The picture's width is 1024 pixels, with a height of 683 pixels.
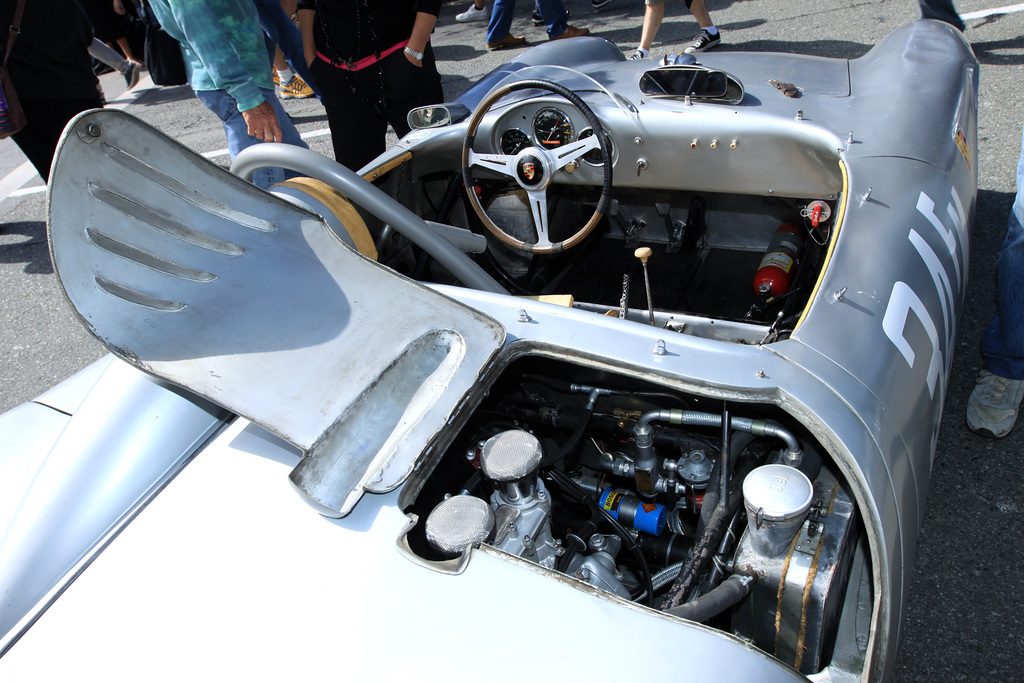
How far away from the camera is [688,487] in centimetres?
166

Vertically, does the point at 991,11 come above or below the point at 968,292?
above

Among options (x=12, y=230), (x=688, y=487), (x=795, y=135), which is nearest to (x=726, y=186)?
(x=795, y=135)

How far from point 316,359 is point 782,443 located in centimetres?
110

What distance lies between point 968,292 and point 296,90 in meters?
5.94

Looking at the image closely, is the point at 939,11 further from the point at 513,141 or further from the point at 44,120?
the point at 44,120

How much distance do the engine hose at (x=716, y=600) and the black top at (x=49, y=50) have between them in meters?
4.25

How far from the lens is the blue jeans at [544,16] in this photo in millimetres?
6270

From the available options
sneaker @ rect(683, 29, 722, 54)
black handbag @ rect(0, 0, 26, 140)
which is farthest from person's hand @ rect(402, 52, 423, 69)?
sneaker @ rect(683, 29, 722, 54)

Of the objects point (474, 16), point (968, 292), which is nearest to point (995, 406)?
point (968, 292)

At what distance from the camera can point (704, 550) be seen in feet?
4.56

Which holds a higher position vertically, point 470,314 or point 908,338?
point 470,314

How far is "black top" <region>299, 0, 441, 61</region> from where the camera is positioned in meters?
3.32

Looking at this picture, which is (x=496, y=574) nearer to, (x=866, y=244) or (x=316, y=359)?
(x=316, y=359)

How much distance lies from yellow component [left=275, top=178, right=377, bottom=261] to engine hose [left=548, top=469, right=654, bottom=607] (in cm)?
88
